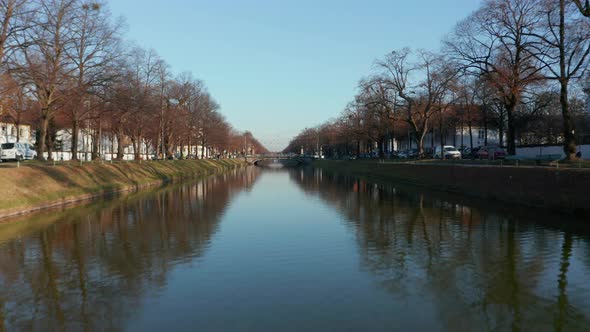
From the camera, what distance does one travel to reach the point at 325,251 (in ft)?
55.8

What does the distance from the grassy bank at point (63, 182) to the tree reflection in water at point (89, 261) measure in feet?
6.78

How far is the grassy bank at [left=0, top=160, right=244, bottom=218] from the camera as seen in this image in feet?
83.3

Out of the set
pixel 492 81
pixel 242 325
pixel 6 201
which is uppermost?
pixel 492 81

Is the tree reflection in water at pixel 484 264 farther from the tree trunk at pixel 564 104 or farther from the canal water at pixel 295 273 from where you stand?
the tree trunk at pixel 564 104

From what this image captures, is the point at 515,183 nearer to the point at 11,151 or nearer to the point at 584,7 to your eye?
the point at 584,7

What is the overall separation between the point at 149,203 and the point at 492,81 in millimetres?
29497

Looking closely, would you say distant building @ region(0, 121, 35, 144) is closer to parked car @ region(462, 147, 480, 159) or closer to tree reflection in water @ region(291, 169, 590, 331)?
tree reflection in water @ region(291, 169, 590, 331)

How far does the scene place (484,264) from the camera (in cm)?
1441

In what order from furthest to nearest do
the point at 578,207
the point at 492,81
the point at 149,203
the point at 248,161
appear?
the point at 248,161
the point at 492,81
the point at 149,203
the point at 578,207

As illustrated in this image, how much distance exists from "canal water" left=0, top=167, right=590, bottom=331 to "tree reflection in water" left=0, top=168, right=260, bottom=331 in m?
0.05

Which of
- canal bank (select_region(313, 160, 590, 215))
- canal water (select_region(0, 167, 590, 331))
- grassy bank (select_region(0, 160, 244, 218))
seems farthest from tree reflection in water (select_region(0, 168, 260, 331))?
canal bank (select_region(313, 160, 590, 215))

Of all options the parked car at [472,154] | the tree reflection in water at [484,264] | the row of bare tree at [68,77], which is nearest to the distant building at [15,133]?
the row of bare tree at [68,77]

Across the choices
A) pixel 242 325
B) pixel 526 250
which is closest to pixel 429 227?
pixel 526 250

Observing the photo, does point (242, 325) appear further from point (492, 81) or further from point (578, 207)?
point (492, 81)
